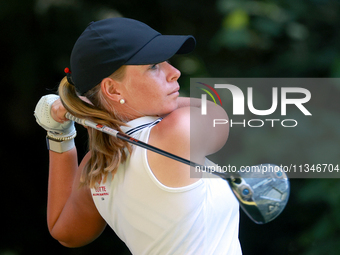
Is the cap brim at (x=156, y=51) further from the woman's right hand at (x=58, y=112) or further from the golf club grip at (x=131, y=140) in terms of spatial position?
the woman's right hand at (x=58, y=112)

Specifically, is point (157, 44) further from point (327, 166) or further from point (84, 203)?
point (327, 166)

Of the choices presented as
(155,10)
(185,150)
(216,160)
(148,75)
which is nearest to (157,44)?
(148,75)

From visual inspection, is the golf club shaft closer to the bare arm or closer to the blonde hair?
the blonde hair

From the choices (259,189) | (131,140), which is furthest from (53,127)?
(259,189)

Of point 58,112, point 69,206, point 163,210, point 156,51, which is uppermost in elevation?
point 156,51

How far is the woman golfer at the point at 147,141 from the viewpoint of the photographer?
770 millimetres

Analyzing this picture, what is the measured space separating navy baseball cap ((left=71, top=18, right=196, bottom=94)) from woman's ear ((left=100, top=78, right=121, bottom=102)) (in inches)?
0.6

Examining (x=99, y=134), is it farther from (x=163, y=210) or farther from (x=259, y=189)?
(x=259, y=189)

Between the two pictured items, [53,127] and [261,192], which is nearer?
[261,192]

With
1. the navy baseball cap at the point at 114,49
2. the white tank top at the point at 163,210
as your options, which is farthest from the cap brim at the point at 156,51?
the white tank top at the point at 163,210

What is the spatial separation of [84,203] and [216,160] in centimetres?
57

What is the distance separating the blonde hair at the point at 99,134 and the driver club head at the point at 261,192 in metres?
0.25

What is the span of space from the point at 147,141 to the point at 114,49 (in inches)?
7.8

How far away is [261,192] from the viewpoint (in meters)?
0.71
